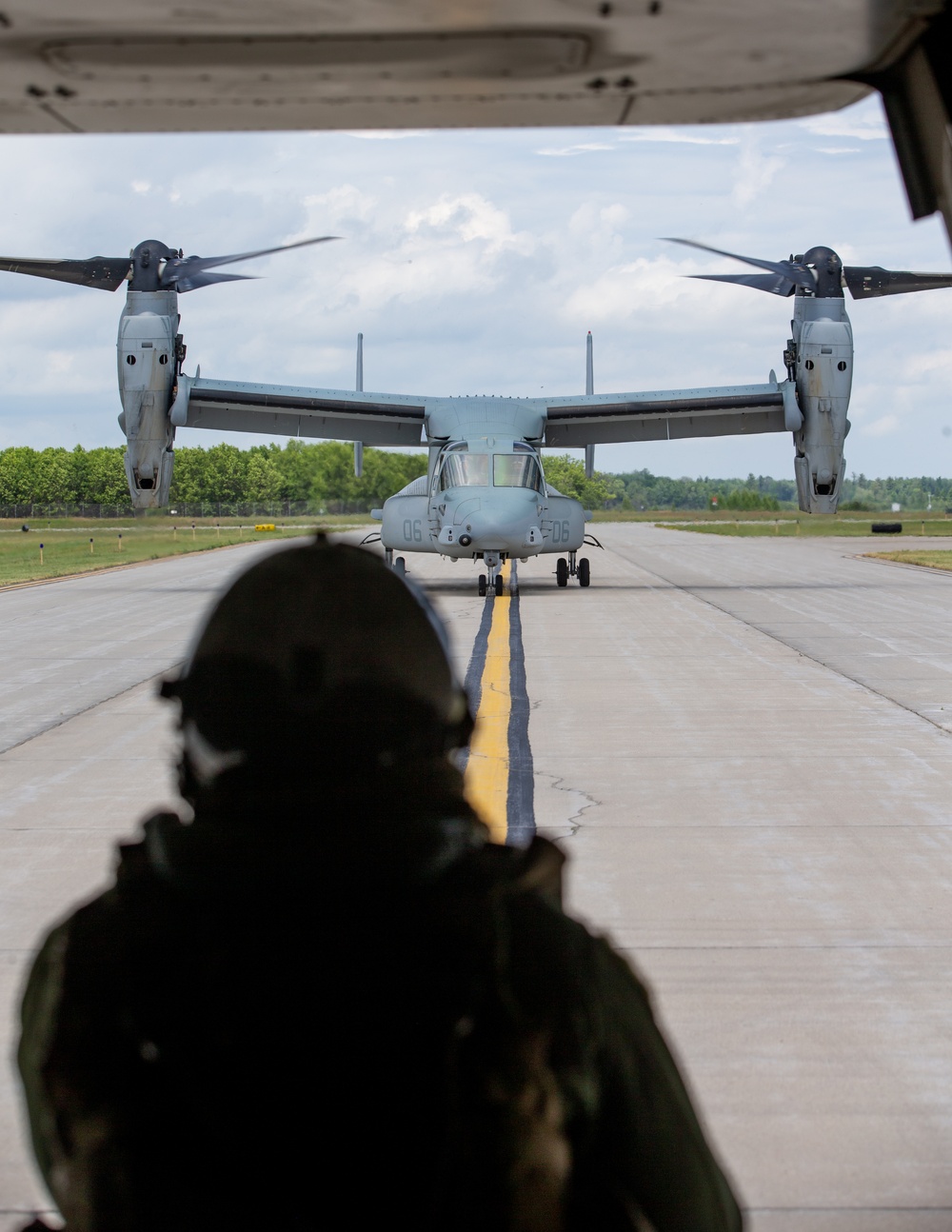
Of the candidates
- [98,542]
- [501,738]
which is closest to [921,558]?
[501,738]

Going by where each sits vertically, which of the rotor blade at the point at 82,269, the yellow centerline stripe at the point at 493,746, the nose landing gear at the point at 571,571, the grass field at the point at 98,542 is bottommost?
the grass field at the point at 98,542

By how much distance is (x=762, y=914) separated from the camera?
19.0 feet

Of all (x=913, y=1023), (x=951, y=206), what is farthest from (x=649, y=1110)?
(x=913, y=1023)

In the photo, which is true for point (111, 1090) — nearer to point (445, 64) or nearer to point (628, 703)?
point (445, 64)

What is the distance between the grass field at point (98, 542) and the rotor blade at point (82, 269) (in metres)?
5.21

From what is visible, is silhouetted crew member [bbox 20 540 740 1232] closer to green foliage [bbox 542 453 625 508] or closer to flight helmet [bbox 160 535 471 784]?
flight helmet [bbox 160 535 471 784]

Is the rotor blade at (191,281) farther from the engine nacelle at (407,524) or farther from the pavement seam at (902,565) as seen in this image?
the pavement seam at (902,565)

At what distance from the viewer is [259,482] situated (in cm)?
6856

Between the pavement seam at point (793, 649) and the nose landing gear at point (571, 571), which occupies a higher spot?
the nose landing gear at point (571, 571)

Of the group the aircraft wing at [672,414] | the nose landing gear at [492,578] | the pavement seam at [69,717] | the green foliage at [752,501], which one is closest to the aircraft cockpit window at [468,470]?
the nose landing gear at [492,578]

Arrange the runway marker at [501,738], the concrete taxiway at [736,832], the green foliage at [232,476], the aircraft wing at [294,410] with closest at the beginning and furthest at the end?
the concrete taxiway at [736,832], the runway marker at [501,738], the aircraft wing at [294,410], the green foliage at [232,476]

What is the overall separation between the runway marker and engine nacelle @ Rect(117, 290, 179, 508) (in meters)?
8.96

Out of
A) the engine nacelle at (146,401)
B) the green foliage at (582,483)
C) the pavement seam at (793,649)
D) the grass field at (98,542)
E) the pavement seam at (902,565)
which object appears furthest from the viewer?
the green foliage at (582,483)

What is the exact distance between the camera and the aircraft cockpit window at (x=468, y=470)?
906 inches
